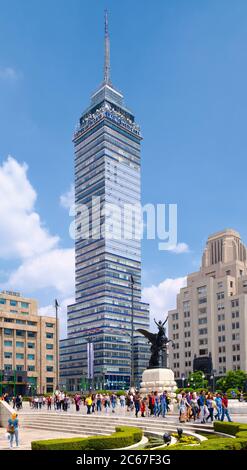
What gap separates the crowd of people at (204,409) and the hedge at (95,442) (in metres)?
7.56

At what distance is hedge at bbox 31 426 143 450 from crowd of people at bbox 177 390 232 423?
7564mm

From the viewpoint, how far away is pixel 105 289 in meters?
178

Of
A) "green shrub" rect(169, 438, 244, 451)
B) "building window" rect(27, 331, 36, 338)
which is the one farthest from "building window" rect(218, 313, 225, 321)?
"green shrub" rect(169, 438, 244, 451)

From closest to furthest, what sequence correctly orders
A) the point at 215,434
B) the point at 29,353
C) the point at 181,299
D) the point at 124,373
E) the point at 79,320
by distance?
the point at 215,434
the point at 29,353
the point at 181,299
the point at 124,373
the point at 79,320

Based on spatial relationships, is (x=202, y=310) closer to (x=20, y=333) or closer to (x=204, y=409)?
(x=20, y=333)

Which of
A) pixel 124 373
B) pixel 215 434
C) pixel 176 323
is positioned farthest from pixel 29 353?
pixel 215 434

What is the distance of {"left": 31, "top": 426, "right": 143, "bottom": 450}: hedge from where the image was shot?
68.2ft

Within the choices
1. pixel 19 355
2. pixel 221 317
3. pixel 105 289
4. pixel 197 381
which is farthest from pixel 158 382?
Result: pixel 105 289

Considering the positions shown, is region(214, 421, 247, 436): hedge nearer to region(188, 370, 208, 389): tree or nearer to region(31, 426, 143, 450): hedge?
region(31, 426, 143, 450): hedge

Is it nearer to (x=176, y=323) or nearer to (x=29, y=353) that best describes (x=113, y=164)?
(x=176, y=323)

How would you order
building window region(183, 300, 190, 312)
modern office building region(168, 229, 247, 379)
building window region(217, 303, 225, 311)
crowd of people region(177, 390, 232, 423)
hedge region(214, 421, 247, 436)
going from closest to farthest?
hedge region(214, 421, 247, 436), crowd of people region(177, 390, 232, 423), modern office building region(168, 229, 247, 379), building window region(217, 303, 225, 311), building window region(183, 300, 190, 312)

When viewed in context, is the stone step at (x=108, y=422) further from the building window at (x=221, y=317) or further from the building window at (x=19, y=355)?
the building window at (x=221, y=317)

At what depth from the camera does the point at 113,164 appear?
195 meters

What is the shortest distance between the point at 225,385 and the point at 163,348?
50.9 m
